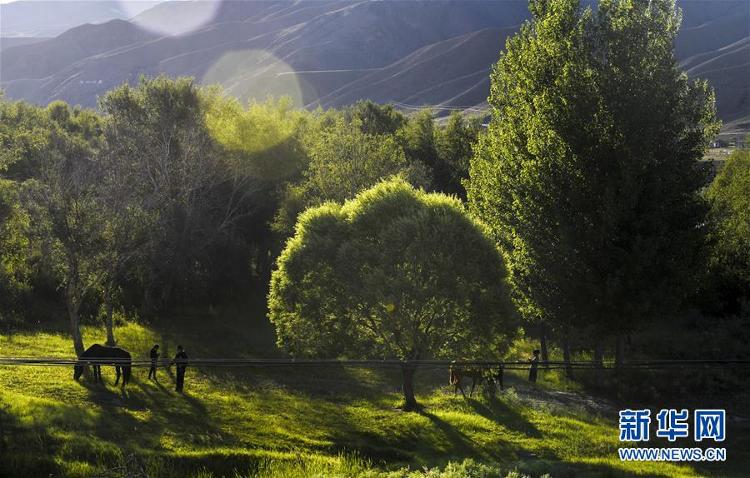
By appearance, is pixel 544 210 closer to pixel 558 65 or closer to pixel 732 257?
pixel 558 65

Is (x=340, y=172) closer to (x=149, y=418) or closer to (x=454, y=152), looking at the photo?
(x=454, y=152)

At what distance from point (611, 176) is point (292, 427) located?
70.4ft

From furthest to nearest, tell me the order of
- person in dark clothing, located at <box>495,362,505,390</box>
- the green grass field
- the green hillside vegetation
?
person in dark clothing, located at <box>495,362,505,390</box>, the green hillside vegetation, the green grass field

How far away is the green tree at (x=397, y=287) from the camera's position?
30609 mm

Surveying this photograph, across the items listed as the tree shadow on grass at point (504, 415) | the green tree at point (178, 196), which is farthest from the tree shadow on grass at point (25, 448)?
the green tree at point (178, 196)

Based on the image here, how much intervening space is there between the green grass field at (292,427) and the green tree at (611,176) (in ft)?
23.4

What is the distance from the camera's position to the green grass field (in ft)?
68.4

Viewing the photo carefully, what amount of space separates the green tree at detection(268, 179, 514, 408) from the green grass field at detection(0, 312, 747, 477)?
352 cm

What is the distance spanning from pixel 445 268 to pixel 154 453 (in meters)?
15.9

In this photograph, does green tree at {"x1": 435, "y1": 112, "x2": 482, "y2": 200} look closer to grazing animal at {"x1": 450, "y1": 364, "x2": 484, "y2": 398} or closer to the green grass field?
the green grass field

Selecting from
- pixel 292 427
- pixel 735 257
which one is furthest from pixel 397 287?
pixel 735 257

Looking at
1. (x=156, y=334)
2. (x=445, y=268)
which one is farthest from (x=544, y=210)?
(x=156, y=334)

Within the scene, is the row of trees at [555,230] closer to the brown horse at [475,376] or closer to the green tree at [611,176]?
the green tree at [611,176]

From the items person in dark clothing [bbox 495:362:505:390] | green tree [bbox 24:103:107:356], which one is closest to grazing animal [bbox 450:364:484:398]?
person in dark clothing [bbox 495:362:505:390]
